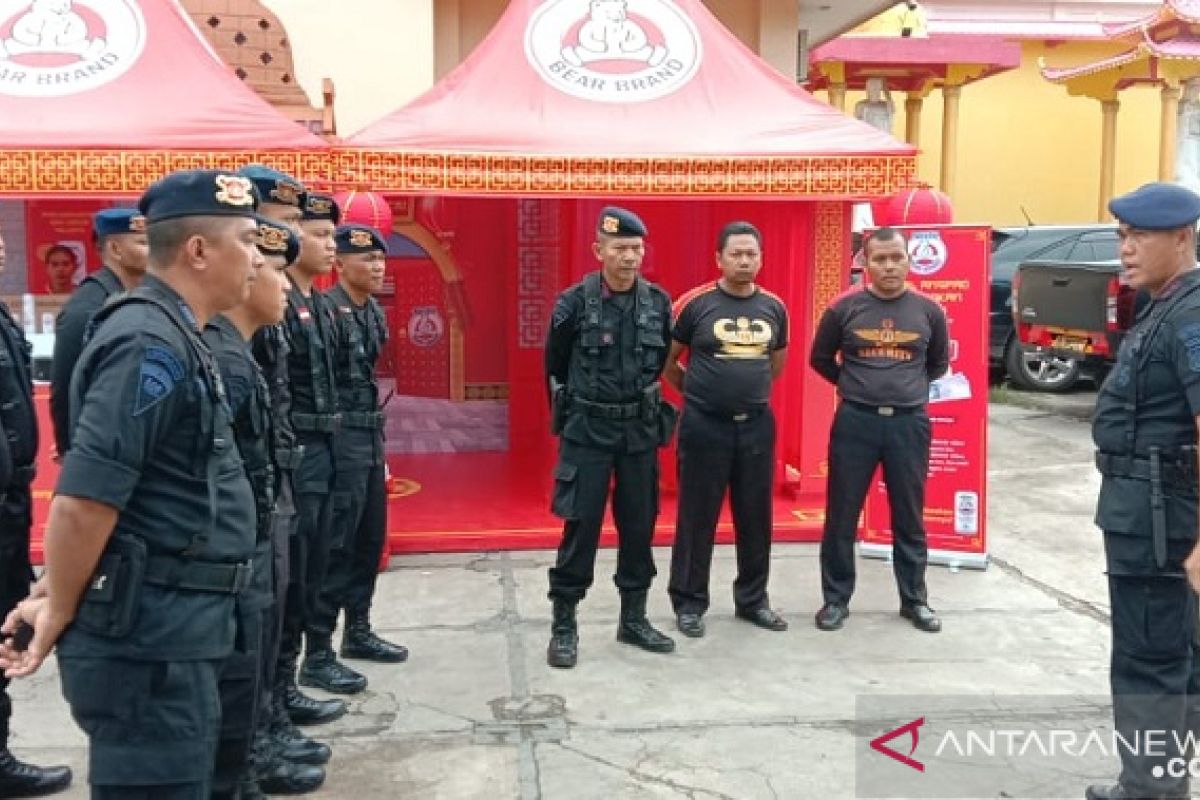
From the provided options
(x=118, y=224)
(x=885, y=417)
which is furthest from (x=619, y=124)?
(x=118, y=224)

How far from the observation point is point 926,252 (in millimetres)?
6145

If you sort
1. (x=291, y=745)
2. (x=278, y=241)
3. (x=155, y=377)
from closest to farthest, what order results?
(x=155, y=377), (x=278, y=241), (x=291, y=745)

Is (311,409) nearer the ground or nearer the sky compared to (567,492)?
nearer the sky

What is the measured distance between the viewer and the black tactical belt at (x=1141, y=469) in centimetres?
321

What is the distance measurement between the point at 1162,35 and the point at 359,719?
17.0 meters

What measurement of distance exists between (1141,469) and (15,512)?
3.44 metres

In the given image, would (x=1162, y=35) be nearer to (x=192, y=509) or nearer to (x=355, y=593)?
(x=355, y=593)

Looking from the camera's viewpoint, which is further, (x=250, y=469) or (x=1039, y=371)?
(x=1039, y=371)

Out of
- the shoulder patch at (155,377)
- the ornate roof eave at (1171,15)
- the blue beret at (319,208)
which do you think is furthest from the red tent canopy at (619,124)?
the ornate roof eave at (1171,15)

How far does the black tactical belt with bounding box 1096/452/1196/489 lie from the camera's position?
3.21 m

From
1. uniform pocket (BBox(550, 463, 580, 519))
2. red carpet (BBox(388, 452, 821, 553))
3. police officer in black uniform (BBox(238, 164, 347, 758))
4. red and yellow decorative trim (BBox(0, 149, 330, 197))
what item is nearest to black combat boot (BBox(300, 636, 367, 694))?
police officer in black uniform (BBox(238, 164, 347, 758))

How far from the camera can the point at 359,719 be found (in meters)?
4.17

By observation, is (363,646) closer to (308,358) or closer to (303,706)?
(303,706)

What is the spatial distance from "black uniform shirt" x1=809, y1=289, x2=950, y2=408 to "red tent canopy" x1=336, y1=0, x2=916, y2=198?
2.98 ft
